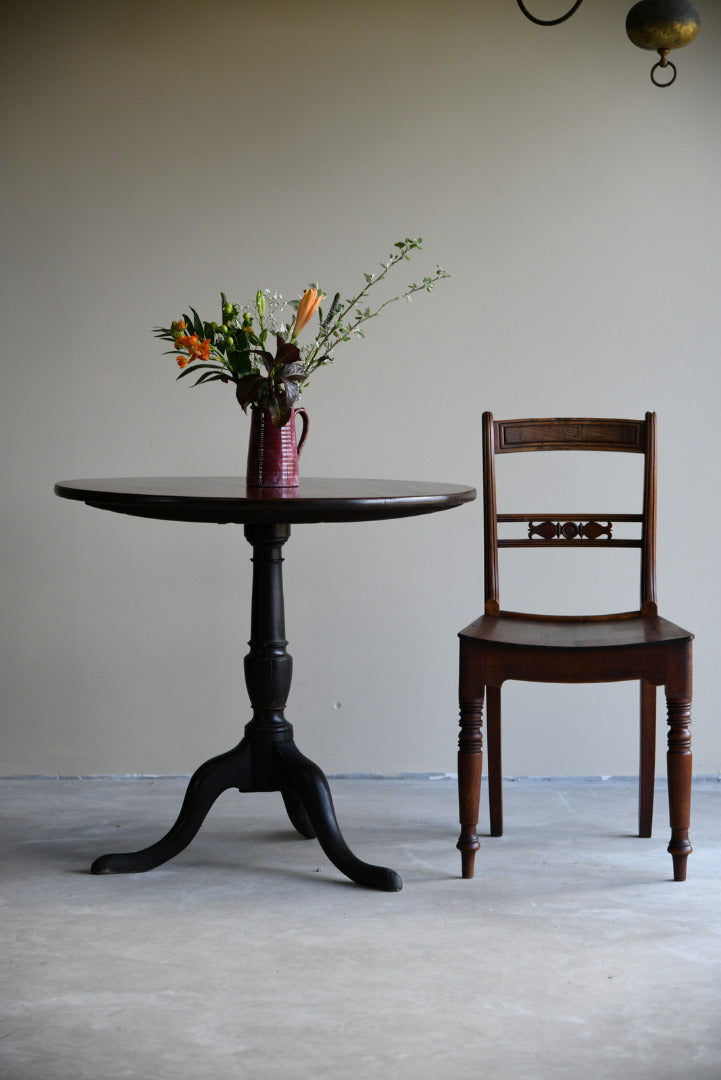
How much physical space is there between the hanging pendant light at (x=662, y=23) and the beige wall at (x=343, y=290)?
2.85ft

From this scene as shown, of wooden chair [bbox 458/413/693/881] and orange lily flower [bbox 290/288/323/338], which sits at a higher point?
orange lily flower [bbox 290/288/323/338]

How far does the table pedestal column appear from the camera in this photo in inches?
96.9

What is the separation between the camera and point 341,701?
3.28m

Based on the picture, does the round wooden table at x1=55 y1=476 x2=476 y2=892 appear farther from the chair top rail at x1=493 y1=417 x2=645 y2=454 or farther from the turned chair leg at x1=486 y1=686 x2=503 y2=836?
the turned chair leg at x1=486 y1=686 x2=503 y2=836

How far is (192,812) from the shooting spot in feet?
8.11

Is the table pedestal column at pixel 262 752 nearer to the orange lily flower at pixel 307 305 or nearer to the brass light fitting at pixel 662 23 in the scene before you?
the orange lily flower at pixel 307 305

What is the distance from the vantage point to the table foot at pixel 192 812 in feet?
8.02

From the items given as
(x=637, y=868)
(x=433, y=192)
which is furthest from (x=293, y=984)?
(x=433, y=192)

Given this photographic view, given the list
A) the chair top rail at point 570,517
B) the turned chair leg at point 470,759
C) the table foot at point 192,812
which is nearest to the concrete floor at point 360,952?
the table foot at point 192,812

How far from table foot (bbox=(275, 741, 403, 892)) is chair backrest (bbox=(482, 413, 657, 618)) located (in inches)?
22.9

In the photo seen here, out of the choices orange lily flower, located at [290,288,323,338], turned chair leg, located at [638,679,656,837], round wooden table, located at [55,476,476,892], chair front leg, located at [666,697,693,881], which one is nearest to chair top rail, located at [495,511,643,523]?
round wooden table, located at [55,476,476,892]

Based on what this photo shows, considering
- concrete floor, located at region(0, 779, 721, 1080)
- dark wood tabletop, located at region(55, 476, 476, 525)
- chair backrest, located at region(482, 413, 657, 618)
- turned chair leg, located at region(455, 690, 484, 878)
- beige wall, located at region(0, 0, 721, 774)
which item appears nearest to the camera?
concrete floor, located at region(0, 779, 721, 1080)

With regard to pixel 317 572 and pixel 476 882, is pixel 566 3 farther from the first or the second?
pixel 476 882


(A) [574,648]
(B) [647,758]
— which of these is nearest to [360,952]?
(A) [574,648]
